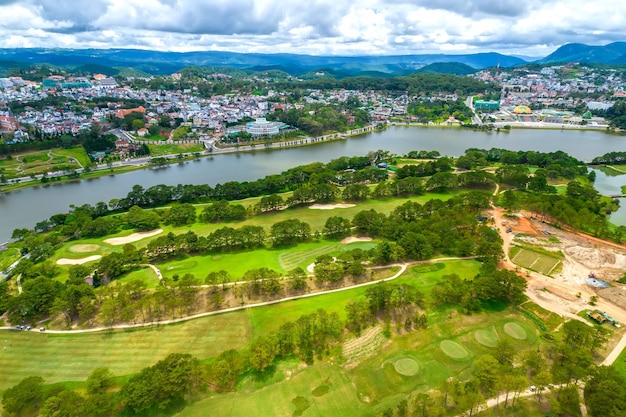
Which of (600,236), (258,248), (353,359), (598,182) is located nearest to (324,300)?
(353,359)

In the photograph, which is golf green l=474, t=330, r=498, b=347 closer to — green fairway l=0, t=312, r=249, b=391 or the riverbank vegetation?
the riverbank vegetation

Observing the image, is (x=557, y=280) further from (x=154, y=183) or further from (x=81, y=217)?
(x=154, y=183)

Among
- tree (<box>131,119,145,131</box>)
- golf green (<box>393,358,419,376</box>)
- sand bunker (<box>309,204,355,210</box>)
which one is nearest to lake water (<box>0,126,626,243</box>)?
sand bunker (<box>309,204,355,210</box>)

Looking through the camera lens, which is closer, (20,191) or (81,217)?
(81,217)

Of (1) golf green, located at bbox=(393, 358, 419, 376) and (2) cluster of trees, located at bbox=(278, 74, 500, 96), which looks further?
(2) cluster of trees, located at bbox=(278, 74, 500, 96)

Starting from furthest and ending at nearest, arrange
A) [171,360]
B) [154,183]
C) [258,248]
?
1. [154,183]
2. [258,248]
3. [171,360]

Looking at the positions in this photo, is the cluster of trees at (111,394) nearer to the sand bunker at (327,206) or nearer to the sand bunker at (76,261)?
the sand bunker at (76,261)

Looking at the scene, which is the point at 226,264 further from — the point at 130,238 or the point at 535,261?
the point at 535,261
